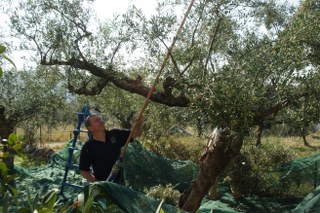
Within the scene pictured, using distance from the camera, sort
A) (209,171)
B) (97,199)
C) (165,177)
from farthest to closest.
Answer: (165,177) → (209,171) → (97,199)

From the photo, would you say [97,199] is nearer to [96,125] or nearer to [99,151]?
[99,151]

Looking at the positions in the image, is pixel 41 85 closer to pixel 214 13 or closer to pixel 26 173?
pixel 26 173

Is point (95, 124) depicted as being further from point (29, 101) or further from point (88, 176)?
point (29, 101)

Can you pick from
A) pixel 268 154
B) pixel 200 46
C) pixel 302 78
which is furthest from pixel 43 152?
pixel 302 78

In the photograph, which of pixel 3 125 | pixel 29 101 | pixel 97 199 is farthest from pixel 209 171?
pixel 3 125

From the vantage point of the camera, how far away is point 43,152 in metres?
18.7

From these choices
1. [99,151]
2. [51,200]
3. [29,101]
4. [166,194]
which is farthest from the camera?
[29,101]

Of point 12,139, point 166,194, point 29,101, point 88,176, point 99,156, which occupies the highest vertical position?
point 29,101

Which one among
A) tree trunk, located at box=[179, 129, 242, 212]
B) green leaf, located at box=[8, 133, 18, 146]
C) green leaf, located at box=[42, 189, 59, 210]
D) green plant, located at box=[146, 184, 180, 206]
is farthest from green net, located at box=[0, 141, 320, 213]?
green leaf, located at box=[8, 133, 18, 146]

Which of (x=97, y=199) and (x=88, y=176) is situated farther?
(x=88, y=176)

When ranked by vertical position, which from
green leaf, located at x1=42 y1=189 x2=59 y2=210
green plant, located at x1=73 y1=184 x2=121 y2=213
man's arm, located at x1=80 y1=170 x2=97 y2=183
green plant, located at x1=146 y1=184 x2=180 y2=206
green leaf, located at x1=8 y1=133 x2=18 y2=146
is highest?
green leaf, located at x1=8 y1=133 x2=18 y2=146

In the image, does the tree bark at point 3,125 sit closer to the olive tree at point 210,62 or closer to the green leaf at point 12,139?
the olive tree at point 210,62

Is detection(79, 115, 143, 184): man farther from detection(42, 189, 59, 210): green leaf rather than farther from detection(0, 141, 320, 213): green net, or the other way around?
detection(42, 189, 59, 210): green leaf

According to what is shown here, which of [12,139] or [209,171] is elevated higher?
[12,139]
